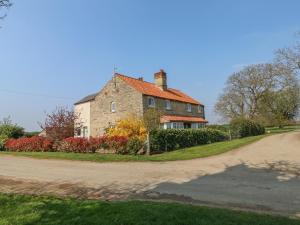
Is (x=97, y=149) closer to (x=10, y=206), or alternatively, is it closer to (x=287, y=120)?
(x=10, y=206)

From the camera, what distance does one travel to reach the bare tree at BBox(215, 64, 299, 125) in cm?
5538

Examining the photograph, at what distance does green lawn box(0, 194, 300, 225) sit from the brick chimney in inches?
1481

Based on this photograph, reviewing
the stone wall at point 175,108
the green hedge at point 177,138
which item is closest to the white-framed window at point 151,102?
the stone wall at point 175,108

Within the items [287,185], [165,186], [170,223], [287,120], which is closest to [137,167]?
[165,186]

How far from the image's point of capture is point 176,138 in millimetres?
26922

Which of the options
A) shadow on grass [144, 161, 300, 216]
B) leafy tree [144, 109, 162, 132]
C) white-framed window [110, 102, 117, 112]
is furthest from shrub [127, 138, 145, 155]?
white-framed window [110, 102, 117, 112]

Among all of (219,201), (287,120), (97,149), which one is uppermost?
(287,120)

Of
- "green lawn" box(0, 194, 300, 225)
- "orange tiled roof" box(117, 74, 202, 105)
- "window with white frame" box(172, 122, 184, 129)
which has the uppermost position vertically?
"orange tiled roof" box(117, 74, 202, 105)

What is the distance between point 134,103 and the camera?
37875mm

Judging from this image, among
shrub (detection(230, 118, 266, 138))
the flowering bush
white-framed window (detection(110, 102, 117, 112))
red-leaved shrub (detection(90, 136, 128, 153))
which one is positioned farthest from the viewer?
white-framed window (detection(110, 102, 117, 112))

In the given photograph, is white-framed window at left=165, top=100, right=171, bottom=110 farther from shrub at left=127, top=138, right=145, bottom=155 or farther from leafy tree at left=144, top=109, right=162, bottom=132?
shrub at left=127, top=138, right=145, bottom=155

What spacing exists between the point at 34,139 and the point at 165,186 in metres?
21.1

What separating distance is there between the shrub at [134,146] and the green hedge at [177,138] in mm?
1029

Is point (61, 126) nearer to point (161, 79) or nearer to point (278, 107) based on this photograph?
point (161, 79)
